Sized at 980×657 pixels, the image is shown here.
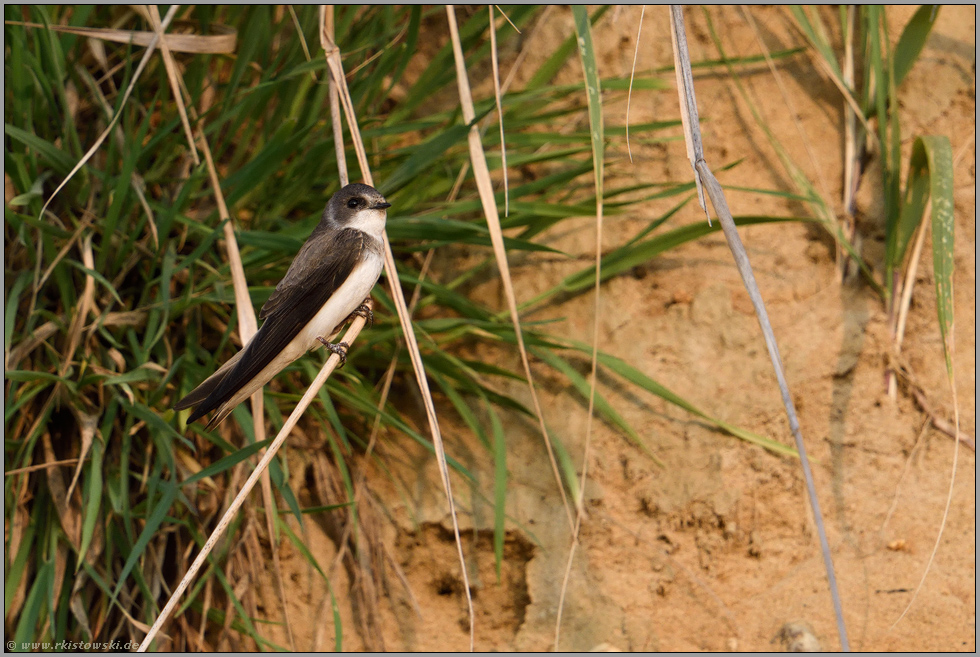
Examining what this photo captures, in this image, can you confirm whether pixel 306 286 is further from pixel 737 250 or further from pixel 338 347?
pixel 737 250

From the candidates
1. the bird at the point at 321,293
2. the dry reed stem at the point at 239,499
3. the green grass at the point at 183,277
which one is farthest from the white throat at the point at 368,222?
the dry reed stem at the point at 239,499

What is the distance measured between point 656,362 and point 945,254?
1024mm

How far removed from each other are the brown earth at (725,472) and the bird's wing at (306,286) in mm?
949

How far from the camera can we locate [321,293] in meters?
2.10

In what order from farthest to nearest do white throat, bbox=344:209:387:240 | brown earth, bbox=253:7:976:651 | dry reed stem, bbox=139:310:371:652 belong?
1. brown earth, bbox=253:7:976:651
2. white throat, bbox=344:209:387:240
3. dry reed stem, bbox=139:310:371:652

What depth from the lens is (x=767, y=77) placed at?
3410 millimetres

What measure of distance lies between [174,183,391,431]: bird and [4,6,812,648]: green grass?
0.37 m

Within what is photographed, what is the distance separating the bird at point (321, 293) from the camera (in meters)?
1.92

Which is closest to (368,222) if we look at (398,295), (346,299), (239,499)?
(346,299)

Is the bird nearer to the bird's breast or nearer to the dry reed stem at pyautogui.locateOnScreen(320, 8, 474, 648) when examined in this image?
the bird's breast

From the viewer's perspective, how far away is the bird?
1919 mm

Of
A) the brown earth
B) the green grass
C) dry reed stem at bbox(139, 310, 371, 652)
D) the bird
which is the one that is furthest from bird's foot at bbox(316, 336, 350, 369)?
the brown earth

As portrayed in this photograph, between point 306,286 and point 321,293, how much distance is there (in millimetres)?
44

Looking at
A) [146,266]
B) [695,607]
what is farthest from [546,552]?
[146,266]
